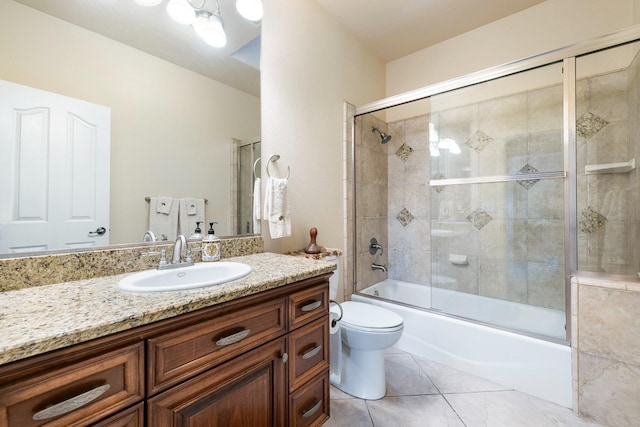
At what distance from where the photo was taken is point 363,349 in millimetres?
1529

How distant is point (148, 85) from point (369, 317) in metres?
1.65

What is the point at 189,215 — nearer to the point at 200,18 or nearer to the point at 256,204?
the point at 256,204

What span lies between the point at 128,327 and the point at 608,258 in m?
2.49

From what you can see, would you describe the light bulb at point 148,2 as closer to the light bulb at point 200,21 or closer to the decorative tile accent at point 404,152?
the light bulb at point 200,21

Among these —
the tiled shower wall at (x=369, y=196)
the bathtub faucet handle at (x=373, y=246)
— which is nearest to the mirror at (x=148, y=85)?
the tiled shower wall at (x=369, y=196)

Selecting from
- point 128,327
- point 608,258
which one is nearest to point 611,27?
point 608,258

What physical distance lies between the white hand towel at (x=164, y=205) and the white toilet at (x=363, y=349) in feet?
3.47

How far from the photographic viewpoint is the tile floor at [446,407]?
1355 mm

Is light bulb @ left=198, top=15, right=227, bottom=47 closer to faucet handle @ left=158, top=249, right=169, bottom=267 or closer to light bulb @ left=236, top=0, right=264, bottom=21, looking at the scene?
light bulb @ left=236, top=0, right=264, bottom=21

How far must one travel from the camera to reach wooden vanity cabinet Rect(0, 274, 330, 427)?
540 mm

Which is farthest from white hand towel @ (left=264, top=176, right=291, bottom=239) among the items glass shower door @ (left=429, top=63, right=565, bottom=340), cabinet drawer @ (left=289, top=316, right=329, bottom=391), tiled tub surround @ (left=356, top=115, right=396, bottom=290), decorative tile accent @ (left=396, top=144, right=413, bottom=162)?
decorative tile accent @ (left=396, top=144, right=413, bottom=162)

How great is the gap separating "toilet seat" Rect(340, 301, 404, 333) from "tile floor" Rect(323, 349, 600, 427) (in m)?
0.42

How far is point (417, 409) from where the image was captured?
1455mm

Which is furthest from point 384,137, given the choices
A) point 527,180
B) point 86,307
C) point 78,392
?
point 78,392
